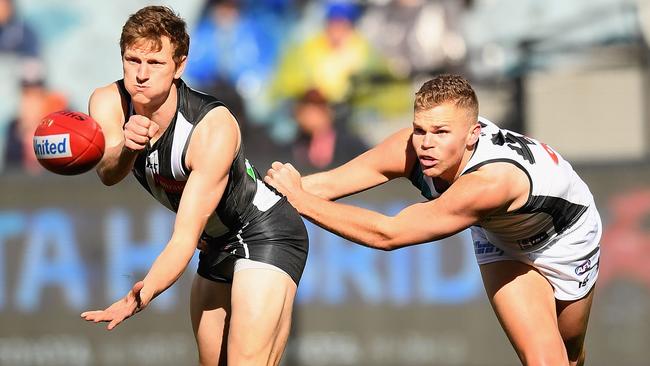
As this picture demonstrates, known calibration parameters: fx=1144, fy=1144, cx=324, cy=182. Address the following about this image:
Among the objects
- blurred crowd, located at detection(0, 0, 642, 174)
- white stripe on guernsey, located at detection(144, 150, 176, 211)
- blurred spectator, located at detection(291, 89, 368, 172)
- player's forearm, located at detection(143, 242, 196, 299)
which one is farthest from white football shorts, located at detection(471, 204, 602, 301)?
blurred crowd, located at detection(0, 0, 642, 174)

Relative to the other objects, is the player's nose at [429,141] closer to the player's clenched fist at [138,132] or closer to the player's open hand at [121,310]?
the player's clenched fist at [138,132]

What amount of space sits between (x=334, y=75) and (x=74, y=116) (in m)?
5.90

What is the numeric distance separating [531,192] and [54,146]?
8.53ft

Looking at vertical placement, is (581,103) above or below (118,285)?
above

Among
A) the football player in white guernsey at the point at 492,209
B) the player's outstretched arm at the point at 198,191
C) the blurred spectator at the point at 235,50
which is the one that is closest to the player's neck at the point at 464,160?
the football player in white guernsey at the point at 492,209

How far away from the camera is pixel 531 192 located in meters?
6.38

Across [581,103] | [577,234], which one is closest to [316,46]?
[581,103]

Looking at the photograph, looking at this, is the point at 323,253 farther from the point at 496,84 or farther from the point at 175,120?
the point at 175,120

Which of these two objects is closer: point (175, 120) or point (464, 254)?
point (175, 120)

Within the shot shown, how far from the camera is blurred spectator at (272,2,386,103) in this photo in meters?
11.6

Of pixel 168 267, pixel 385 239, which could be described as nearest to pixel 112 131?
pixel 168 267

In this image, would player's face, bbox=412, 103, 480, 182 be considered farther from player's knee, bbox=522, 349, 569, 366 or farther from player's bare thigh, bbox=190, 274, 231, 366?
player's bare thigh, bbox=190, 274, 231, 366

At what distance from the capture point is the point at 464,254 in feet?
33.3

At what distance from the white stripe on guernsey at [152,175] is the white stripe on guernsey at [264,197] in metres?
0.49
